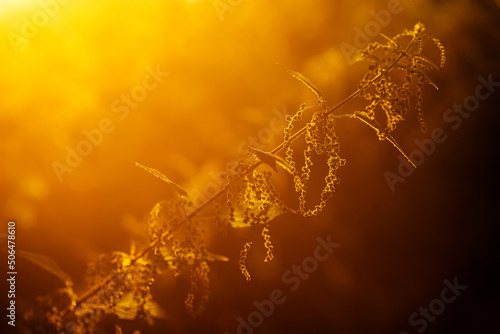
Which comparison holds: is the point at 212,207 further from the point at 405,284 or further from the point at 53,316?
the point at 405,284

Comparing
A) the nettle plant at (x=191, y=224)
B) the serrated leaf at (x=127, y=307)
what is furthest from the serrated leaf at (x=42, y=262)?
the serrated leaf at (x=127, y=307)

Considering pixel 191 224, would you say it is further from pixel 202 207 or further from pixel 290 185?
pixel 290 185

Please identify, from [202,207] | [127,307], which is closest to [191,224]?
[202,207]

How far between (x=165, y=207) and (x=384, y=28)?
171cm

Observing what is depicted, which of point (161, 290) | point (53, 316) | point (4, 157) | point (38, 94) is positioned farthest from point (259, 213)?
point (38, 94)

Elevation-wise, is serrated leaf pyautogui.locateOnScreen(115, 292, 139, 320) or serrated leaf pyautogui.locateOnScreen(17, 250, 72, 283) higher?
serrated leaf pyautogui.locateOnScreen(17, 250, 72, 283)

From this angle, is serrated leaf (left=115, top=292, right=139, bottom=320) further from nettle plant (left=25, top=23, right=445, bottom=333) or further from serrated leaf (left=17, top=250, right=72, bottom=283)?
serrated leaf (left=17, top=250, right=72, bottom=283)

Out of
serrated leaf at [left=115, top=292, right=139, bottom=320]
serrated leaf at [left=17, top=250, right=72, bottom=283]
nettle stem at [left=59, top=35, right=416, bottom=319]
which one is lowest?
serrated leaf at [left=115, top=292, right=139, bottom=320]

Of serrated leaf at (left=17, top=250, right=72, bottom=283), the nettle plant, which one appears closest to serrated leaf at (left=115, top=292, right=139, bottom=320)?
the nettle plant

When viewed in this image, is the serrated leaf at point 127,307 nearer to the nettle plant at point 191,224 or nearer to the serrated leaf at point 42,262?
the nettle plant at point 191,224

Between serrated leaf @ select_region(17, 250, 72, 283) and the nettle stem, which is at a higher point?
serrated leaf @ select_region(17, 250, 72, 283)

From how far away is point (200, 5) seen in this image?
196cm

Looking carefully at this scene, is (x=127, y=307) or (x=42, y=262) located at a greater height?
(x=42, y=262)

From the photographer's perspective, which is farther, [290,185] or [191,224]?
[290,185]
